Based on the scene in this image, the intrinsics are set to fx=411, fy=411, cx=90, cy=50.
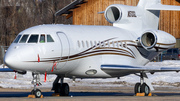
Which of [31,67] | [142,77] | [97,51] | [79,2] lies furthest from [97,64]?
[79,2]

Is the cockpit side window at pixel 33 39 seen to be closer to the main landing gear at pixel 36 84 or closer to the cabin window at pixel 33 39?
the cabin window at pixel 33 39

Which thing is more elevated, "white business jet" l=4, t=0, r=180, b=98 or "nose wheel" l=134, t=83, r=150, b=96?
"white business jet" l=4, t=0, r=180, b=98

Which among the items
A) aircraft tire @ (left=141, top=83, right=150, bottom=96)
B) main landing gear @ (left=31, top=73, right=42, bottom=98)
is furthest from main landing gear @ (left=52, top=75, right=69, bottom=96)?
aircraft tire @ (left=141, top=83, right=150, bottom=96)

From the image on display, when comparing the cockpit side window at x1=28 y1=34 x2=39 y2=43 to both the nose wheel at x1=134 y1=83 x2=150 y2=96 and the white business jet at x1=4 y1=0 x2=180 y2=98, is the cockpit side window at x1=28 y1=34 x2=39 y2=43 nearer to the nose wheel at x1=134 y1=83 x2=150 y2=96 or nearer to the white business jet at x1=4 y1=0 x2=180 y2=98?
the white business jet at x1=4 y1=0 x2=180 y2=98

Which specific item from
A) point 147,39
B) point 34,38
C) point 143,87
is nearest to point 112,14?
point 147,39

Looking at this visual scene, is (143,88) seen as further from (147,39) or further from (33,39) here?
(33,39)

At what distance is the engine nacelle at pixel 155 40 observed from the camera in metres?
19.7

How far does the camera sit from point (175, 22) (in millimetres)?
38000

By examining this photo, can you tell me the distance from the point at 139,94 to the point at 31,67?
19.0ft

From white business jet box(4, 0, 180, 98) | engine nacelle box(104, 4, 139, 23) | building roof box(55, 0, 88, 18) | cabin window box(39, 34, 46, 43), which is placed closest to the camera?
white business jet box(4, 0, 180, 98)

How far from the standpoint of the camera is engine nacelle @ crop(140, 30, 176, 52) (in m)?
19.7

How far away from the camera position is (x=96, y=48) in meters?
18.9

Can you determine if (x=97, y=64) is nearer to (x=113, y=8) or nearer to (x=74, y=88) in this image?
(x=113, y=8)

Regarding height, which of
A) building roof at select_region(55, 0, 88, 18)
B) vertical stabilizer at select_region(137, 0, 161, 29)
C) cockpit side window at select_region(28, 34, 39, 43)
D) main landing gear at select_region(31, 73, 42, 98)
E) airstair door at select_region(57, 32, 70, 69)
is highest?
building roof at select_region(55, 0, 88, 18)
